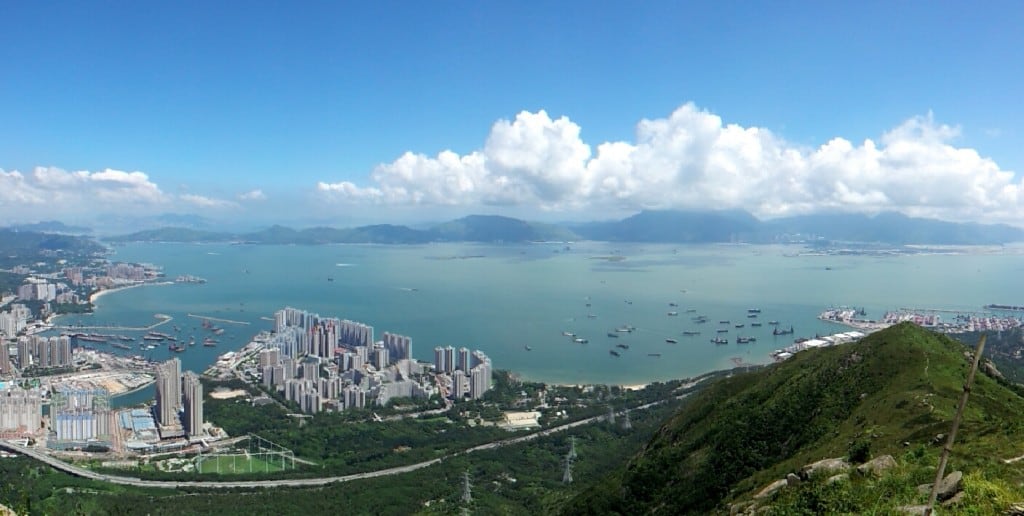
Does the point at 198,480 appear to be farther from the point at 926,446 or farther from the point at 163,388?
the point at 926,446

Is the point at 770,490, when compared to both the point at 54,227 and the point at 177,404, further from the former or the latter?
the point at 54,227

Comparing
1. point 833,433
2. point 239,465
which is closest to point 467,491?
point 239,465

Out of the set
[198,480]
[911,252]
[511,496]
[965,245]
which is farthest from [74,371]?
[965,245]

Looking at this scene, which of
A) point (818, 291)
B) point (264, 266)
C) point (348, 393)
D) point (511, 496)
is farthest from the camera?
point (264, 266)

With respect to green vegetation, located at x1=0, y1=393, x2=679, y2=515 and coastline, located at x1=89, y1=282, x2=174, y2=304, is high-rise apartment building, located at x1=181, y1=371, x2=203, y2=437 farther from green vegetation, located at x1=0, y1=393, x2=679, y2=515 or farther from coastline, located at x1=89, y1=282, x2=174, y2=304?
coastline, located at x1=89, y1=282, x2=174, y2=304

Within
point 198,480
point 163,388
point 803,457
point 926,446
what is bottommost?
point 198,480

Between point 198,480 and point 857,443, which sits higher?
point 857,443

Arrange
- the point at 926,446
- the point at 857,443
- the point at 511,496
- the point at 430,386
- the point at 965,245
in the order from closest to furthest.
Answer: the point at 926,446, the point at 857,443, the point at 511,496, the point at 430,386, the point at 965,245
